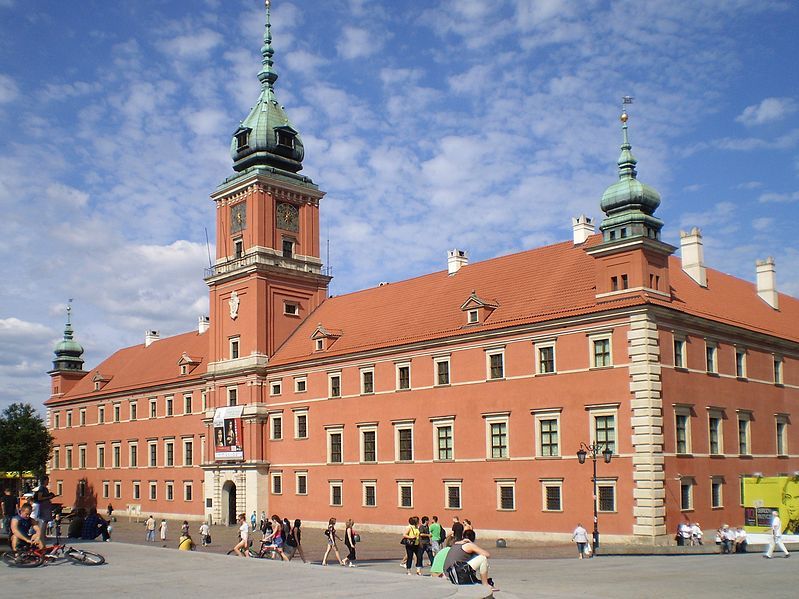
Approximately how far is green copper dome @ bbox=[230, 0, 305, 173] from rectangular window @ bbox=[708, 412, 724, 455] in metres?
32.2

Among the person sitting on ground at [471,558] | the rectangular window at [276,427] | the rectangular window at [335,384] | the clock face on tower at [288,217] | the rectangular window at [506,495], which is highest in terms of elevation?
the clock face on tower at [288,217]

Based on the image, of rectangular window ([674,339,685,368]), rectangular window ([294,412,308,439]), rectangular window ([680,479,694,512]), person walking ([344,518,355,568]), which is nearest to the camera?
person walking ([344,518,355,568])

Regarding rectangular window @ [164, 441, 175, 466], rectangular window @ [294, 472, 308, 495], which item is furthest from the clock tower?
rectangular window @ [164, 441, 175, 466]

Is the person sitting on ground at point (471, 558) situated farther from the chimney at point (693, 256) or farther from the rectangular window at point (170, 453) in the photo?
the rectangular window at point (170, 453)

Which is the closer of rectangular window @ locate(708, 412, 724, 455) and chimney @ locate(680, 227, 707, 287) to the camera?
rectangular window @ locate(708, 412, 724, 455)

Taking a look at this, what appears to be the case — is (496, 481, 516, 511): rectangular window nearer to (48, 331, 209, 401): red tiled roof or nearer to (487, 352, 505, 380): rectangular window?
(487, 352, 505, 380): rectangular window

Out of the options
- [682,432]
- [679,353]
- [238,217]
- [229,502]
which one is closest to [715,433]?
[682,432]

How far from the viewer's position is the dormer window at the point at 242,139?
196 feet

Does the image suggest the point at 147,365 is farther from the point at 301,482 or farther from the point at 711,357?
the point at 711,357

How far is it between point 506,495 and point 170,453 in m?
32.2

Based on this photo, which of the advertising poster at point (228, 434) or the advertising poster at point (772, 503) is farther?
the advertising poster at point (228, 434)

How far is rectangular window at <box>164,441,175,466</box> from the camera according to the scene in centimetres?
6500

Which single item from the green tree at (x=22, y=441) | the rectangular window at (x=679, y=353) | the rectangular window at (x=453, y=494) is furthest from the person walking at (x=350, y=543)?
the green tree at (x=22, y=441)

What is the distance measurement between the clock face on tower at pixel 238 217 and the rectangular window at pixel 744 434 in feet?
104
